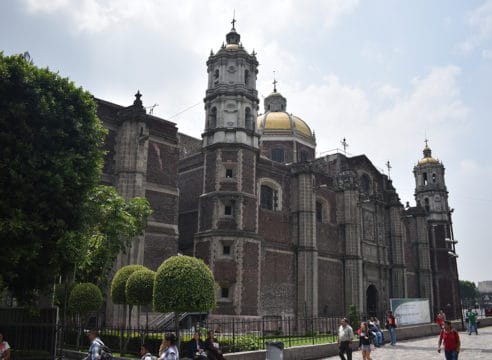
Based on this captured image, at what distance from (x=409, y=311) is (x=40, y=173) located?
73.8ft

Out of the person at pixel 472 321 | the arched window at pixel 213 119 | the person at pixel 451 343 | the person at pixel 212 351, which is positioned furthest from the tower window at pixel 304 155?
the person at pixel 451 343

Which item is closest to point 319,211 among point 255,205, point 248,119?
point 255,205

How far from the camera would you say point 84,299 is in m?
18.8

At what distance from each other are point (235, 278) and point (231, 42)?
16.5 metres

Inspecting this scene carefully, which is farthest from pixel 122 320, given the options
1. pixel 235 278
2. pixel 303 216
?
pixel 303 216

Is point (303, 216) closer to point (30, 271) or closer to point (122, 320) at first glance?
point (122, 320)

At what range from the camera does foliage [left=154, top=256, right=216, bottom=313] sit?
15.8 m

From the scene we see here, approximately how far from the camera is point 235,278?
29.0m

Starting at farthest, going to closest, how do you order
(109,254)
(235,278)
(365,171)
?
(365,171)
(235,278)
(109,254)

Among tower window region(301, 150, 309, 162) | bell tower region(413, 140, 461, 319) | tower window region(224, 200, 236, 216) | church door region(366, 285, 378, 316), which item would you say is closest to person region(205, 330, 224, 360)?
tower window region(224, 200, 236, 216)

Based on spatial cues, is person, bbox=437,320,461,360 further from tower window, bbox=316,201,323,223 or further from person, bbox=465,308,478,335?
tower window, bbox=316,201,323,223

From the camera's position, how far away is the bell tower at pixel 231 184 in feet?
95.7

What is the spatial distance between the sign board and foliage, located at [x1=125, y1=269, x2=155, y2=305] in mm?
14999

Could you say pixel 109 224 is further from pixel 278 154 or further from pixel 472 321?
pixel 278 154
